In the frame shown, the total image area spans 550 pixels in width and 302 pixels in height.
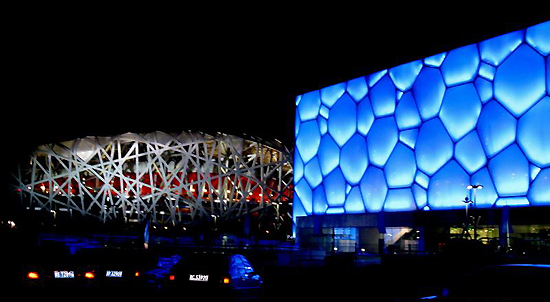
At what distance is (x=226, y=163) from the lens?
191 ft

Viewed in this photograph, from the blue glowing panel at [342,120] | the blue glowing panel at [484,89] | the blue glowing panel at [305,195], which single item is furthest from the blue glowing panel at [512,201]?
the blue glowing panel at [305,195]

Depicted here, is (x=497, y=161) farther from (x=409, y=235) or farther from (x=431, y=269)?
(x=431, y=269)

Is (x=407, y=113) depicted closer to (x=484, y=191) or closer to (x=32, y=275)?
(x=484, y=191)

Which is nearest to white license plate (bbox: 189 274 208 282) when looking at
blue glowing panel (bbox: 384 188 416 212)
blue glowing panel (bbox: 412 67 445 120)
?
blue glowing panel (bbox: 384 188 416 212)

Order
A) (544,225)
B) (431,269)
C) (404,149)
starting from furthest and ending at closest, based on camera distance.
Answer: (404,149), (544,225), (431,269)

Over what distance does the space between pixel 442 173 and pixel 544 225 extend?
514 centimetres

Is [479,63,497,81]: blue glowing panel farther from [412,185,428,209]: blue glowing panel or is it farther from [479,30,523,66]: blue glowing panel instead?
[412,185,428,209]: blue glowing panel

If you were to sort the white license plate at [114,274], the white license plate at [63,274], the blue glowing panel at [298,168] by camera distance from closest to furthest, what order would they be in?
the white license plate at [63,274]
the white license plate at [114,274]
the blue glowing panel at [298,168]

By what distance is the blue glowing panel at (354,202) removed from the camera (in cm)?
2989

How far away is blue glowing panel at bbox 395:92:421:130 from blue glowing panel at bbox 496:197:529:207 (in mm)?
5992

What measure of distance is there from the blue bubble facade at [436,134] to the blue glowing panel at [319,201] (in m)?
0.06

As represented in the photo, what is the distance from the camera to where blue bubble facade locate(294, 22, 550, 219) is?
75.7 ft

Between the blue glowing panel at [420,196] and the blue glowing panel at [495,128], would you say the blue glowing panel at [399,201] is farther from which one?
the blue glowing panel at [495,128]

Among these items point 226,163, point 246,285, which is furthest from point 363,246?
point 226,163
